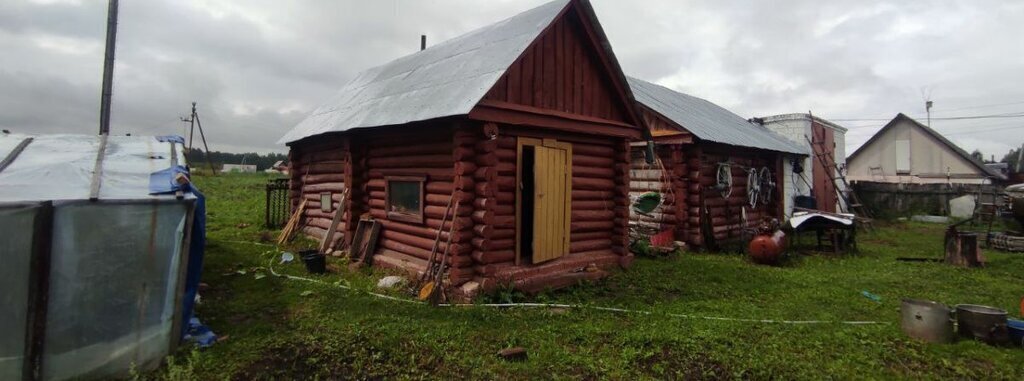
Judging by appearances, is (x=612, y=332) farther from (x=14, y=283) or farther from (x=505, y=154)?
(x=14, y=283)

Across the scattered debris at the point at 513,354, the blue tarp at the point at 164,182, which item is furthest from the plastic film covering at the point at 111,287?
the scattered debris at the point at 513,354

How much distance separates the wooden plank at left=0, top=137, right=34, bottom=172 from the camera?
513 centimetres

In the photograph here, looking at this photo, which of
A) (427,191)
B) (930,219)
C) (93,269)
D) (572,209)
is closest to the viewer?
(93,269)

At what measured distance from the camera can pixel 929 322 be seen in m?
5.74

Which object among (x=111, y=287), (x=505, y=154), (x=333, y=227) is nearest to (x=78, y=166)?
(x=111, y=287)

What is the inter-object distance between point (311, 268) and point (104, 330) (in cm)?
442

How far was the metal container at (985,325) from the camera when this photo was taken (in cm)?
561

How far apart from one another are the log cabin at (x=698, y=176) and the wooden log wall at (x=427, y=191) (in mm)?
6271

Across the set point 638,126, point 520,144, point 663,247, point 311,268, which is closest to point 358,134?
point 311,268

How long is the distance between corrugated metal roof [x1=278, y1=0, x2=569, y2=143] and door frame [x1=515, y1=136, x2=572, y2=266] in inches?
51.2

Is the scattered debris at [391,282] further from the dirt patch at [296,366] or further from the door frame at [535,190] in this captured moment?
the dirt patch at [296,366]

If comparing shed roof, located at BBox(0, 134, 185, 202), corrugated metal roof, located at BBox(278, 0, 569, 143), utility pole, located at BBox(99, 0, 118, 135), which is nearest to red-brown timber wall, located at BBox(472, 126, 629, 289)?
corrugated metal roof, located at BBox(278, 0, 569, 143)

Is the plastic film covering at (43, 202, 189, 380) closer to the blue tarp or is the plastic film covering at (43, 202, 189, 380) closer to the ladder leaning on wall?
the blue tarp

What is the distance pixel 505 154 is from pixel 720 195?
8427 mm
